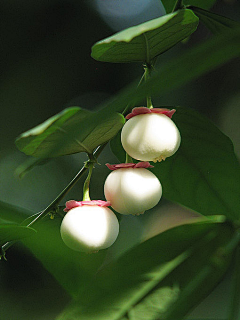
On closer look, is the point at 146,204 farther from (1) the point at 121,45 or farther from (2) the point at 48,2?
(2) the point at 48,2

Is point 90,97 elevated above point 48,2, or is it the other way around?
point 48,2

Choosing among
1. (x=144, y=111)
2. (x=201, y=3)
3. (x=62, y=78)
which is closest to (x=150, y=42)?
(x=144, y=111)

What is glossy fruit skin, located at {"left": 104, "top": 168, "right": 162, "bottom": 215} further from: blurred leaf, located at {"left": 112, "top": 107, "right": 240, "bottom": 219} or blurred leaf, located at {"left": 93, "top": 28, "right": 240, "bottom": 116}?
blurred leaf, located at {"left": 93, "top": 28, "right": 240, "bottom": 116}

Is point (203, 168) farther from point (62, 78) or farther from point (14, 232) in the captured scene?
point (62, 78)

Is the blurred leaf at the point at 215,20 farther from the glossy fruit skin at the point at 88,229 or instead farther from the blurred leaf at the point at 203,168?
the glossy fruit skin at the point at 88,229

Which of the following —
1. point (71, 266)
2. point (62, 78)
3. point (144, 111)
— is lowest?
point (62, 78)

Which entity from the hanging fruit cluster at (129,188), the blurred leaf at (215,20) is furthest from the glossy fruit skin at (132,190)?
the blurred leaf at (215,20)

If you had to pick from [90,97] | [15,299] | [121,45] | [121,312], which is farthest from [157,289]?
[90,97]
